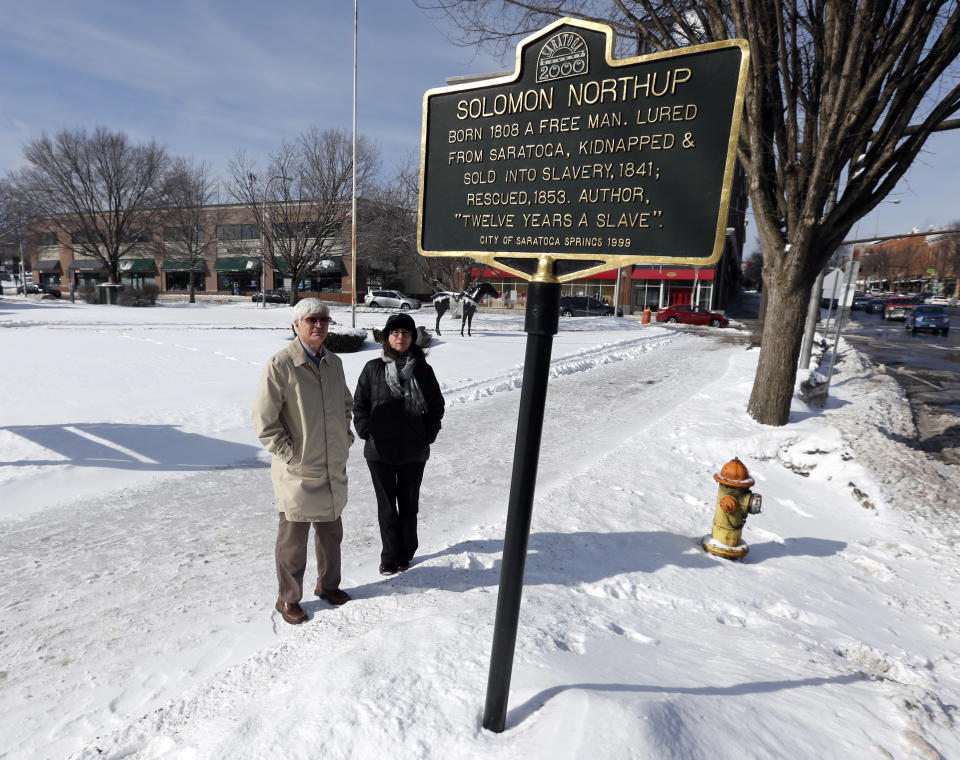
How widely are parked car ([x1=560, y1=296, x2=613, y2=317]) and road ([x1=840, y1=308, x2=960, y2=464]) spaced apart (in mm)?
14196

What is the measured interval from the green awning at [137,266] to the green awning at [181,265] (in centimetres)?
333

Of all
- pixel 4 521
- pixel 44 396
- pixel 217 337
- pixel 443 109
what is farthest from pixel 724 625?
pixel 217 337

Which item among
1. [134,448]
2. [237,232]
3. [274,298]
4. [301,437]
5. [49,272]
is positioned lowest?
[49,272]

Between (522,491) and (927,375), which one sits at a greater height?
(522,491)

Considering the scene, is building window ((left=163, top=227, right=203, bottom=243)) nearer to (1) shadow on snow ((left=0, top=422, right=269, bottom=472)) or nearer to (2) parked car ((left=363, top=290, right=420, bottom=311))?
(2) parked car ((left=363, top=290, right=420, bottom=311))

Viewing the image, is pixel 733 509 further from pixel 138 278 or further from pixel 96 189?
pixel 138 278

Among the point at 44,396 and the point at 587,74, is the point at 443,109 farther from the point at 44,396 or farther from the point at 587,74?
the point at 44,396

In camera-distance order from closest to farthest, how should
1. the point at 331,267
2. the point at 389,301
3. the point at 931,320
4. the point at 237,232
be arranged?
the point at 931,320 → the point at 389,301 → the point at 237,232 → the point at 331,267

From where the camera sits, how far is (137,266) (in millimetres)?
52844

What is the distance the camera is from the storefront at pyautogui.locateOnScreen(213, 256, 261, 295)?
162ft

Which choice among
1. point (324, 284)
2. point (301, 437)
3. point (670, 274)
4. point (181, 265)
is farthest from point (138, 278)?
point (301, 437)

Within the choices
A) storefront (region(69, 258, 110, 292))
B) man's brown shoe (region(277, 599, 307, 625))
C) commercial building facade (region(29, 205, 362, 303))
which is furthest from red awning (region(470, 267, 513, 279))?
storefront (region(69, 258, 110, 292))

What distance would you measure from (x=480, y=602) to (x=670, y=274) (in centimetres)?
4560

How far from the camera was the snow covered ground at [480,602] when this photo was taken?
2232 millimetres
